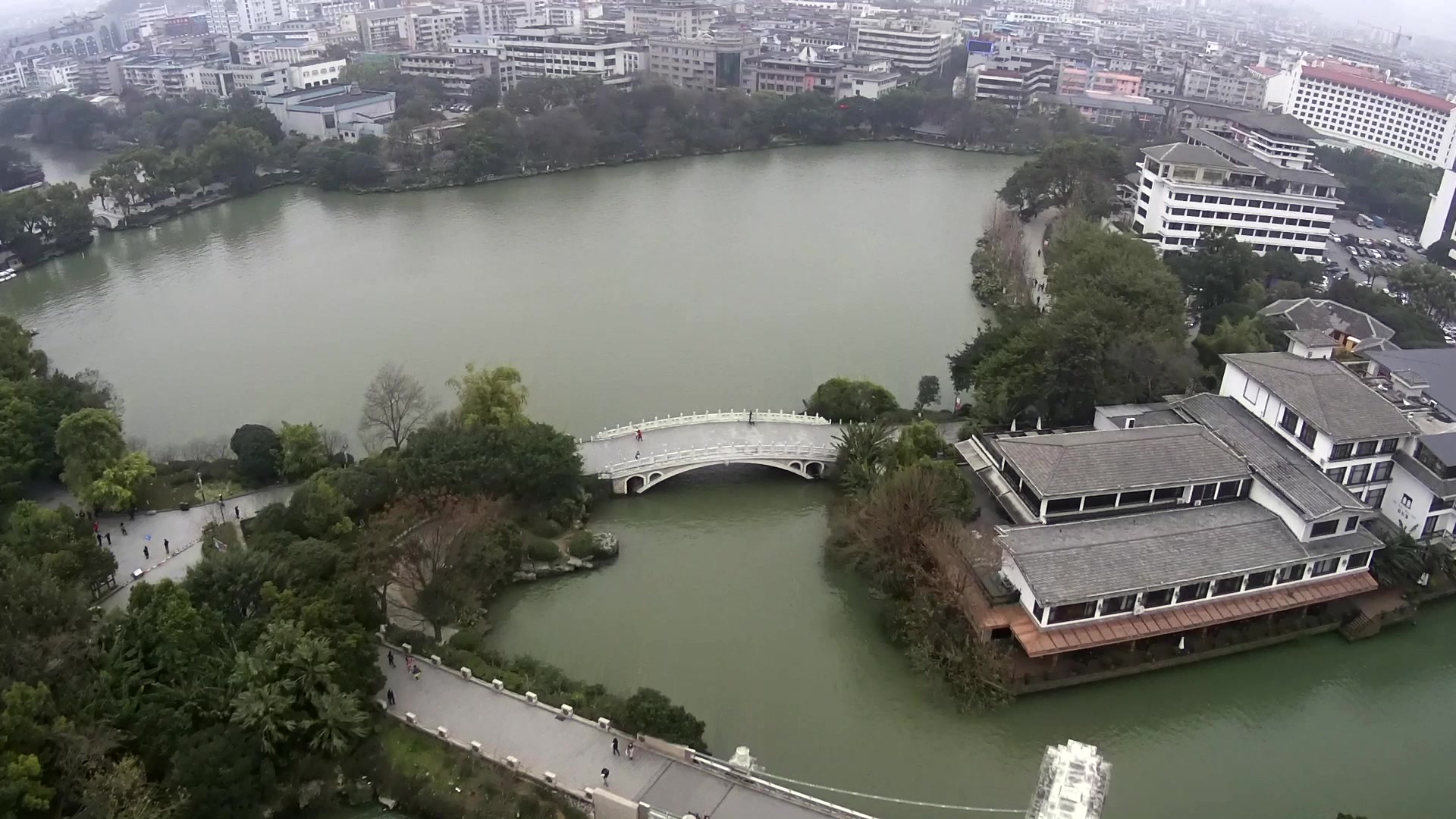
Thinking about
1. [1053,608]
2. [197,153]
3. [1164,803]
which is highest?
[197,153]

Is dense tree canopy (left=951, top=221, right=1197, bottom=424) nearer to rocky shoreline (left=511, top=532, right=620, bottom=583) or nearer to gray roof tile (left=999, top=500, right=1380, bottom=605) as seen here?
gray roof tile (left=999, top=500, right=1380, bottom=605)

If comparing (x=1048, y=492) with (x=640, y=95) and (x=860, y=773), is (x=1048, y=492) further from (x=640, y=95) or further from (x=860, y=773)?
(x=640, y=95)

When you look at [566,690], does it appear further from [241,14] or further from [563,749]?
[241,14]

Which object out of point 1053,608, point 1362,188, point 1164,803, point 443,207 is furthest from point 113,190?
point 1362,188

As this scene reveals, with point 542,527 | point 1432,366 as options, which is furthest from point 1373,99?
point 542,527

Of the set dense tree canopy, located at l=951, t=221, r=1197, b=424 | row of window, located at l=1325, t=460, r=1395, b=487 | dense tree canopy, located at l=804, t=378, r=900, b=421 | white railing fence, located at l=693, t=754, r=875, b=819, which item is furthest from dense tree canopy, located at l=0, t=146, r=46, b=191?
row of window, located at l=1325, t=460, r=1395, b=487

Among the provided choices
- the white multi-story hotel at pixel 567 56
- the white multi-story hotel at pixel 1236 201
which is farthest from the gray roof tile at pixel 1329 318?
the white multi-story hotel at pixel 567 56

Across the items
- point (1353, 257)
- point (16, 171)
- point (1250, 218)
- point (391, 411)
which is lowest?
point (1353, 257)
